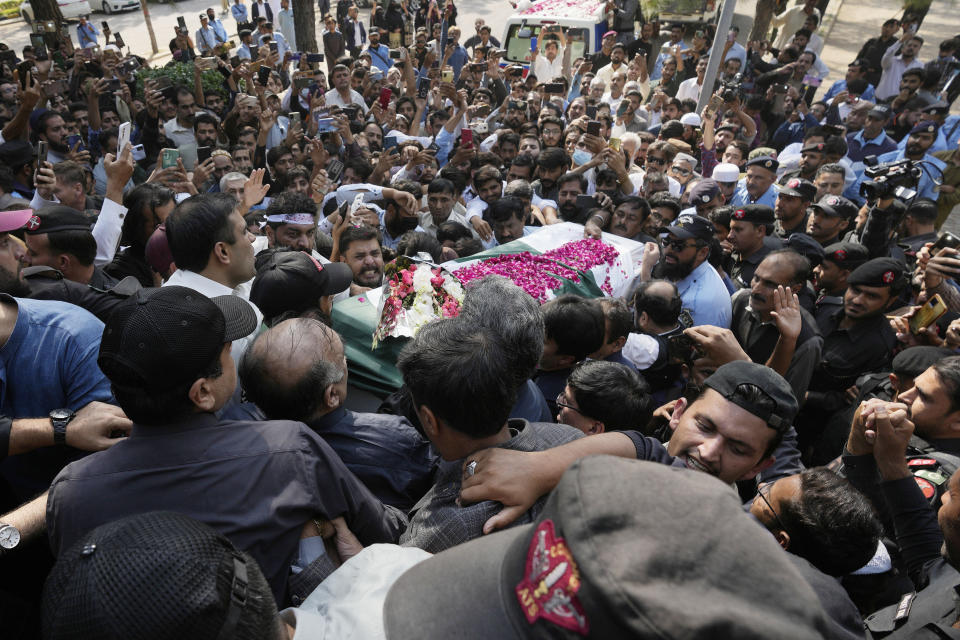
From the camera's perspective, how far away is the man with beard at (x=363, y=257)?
Answer: 3.88m

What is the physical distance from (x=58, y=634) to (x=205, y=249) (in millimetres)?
2175

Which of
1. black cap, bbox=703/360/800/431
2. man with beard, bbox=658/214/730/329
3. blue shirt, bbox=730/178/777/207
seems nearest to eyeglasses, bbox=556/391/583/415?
black cap, bbox=703/360/800/431

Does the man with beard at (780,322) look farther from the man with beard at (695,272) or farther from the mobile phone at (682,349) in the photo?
the mobile phone at (682,349)

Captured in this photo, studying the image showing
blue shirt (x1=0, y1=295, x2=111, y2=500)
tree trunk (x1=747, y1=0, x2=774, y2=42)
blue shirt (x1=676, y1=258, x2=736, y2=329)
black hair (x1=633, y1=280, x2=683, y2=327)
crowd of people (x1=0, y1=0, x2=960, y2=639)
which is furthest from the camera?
tree trunk (x1=747, y1=0, x2=774, y2=42)

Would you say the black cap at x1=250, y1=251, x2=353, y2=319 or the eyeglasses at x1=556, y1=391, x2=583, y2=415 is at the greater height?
the black cap at x1=250, y1=251, x2=353, y2=319

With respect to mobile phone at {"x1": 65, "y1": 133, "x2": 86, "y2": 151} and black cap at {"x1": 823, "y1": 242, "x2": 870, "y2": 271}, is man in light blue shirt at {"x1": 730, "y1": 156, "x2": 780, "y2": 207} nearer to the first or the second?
black cap at {"x1": 823, "y1": 242, "x2": 870, "y2": 271}

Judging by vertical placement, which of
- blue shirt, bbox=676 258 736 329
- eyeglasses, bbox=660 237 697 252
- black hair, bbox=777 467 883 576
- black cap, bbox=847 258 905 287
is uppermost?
black hair, bbox=777 467 883 576

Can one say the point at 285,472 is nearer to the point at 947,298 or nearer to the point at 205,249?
the point at 205,249

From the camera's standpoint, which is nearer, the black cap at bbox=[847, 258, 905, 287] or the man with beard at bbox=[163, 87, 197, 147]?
the black cap at bbox=[847, 258, 905, 287]

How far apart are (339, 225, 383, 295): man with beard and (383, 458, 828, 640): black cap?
10.2 feet

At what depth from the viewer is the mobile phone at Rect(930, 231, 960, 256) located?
3.81m

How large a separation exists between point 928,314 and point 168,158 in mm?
5550

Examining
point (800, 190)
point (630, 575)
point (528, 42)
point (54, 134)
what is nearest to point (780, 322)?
point (800, 190)

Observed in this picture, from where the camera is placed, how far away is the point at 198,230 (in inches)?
111
